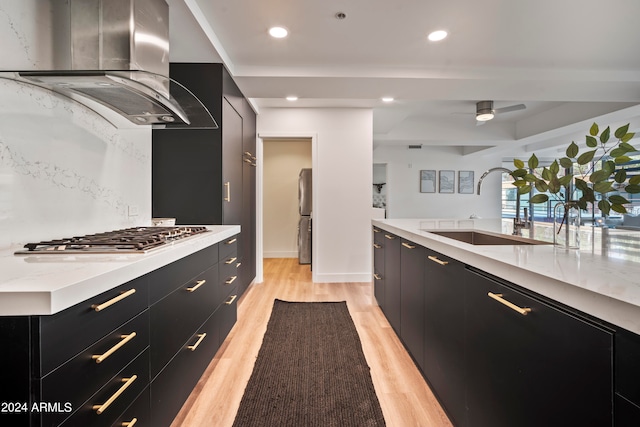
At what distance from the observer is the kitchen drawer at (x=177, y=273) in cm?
115

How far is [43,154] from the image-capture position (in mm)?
1338

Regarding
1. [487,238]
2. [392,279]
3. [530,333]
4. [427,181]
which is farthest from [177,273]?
[427,181]

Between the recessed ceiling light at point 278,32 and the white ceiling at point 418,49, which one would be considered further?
the recessed ceiling light at point 278,32

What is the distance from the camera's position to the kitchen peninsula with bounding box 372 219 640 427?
643mm

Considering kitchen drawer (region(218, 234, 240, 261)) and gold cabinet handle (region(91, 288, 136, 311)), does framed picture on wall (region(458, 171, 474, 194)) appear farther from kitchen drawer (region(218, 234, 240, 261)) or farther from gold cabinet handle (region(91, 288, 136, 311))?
gold cabinet handle (region(91, 288, 136, 311))

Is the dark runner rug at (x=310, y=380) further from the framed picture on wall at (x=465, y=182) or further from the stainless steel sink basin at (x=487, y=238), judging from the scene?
the framed picture on wall at (x=465, y=182)

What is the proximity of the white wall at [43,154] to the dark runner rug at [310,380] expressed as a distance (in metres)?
1.28

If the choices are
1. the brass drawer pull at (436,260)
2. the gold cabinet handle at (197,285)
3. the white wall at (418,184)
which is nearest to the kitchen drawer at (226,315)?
the gold cabinet handle at (197,285)

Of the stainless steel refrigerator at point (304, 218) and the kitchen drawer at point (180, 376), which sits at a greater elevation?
the stainless steel refrigerator at point (304, 218)

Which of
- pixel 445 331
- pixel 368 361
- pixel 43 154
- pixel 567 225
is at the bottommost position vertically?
pixel 368 361

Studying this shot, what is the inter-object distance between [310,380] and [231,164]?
192 cm

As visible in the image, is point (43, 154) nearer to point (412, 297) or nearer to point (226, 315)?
point (226, 315)

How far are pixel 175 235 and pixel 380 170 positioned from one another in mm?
7552

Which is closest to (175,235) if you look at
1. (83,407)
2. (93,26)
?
(83,407)
